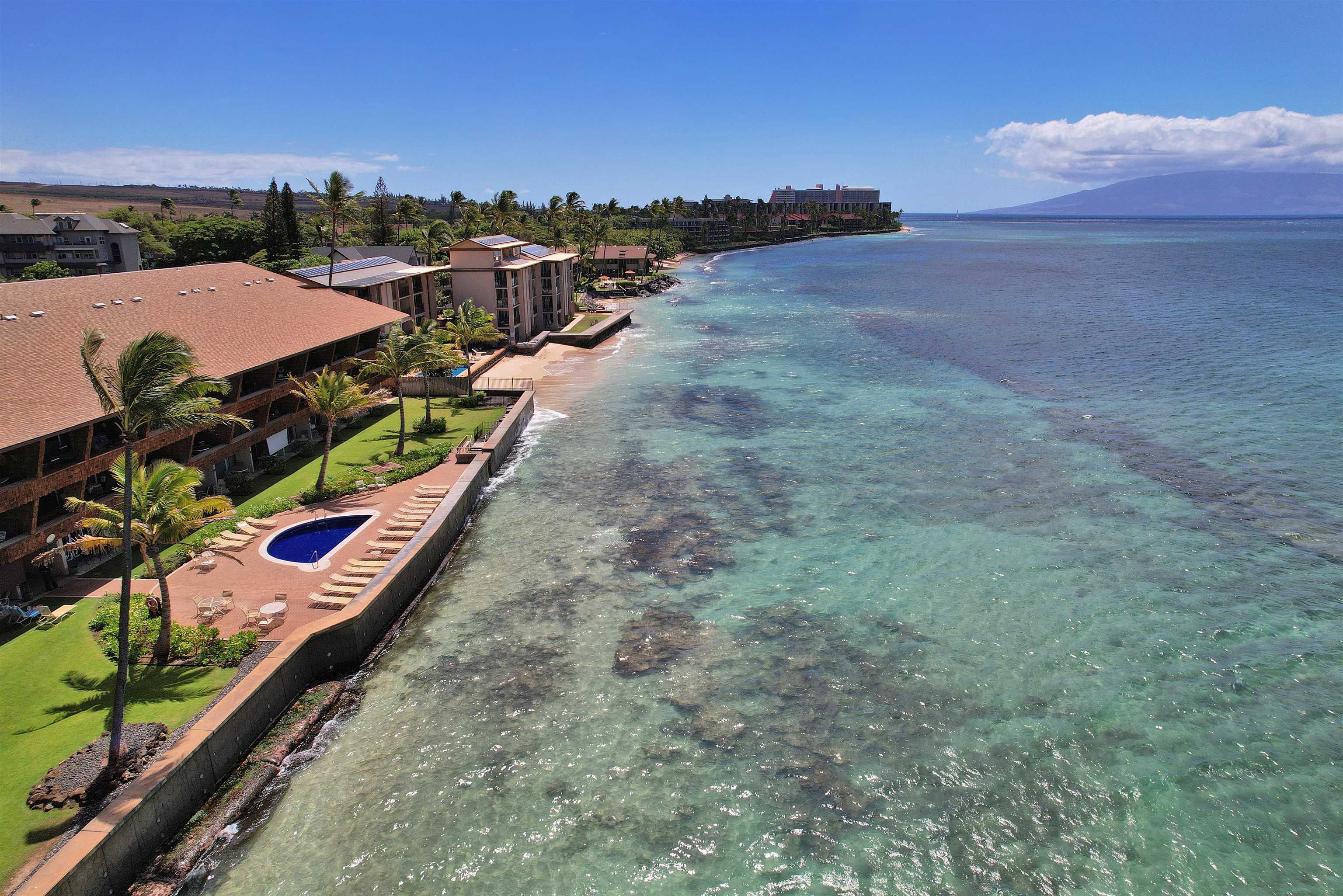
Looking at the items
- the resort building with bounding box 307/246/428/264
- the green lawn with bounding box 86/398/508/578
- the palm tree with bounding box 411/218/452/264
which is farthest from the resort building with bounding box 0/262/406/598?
the palm tree with bounding box 411/218/452/264

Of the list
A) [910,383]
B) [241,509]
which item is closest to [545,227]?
[910,383]

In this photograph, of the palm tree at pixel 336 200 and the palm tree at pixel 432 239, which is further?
the palm tree at pixel 432 239

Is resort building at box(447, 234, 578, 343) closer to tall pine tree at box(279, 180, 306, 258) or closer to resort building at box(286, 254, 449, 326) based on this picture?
resort building at box(286, 254, 449, 326)

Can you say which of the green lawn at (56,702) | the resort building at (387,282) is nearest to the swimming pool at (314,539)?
the green lawn at (56,702)

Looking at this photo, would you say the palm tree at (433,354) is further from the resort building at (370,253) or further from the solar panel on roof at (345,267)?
the resort building at (370,253)

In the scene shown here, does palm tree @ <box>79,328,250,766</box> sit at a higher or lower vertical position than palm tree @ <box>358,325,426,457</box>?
higher

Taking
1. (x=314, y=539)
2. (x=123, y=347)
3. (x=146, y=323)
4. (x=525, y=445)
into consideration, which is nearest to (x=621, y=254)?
(x=525, y=445)
